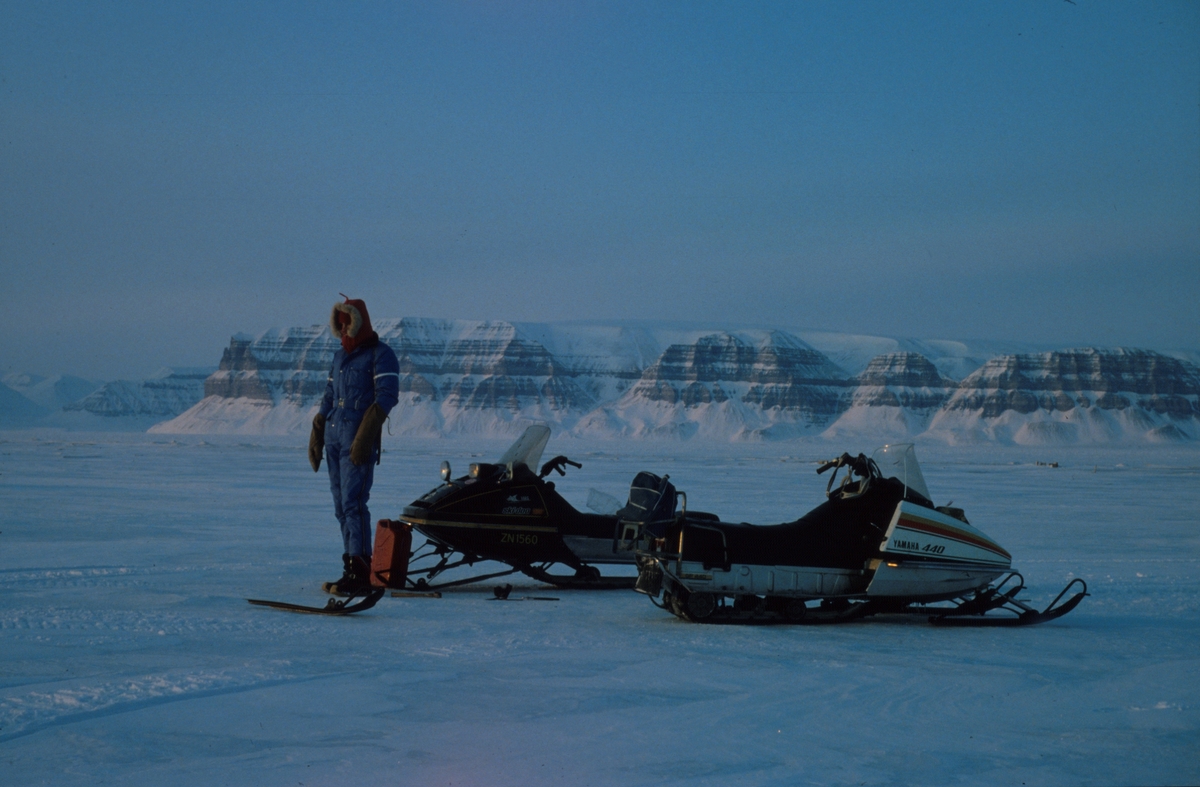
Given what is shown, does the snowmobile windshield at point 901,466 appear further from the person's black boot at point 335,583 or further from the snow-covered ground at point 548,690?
the person's black boot at point 335,583

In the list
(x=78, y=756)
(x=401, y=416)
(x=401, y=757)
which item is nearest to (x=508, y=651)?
(x=401, y=757)

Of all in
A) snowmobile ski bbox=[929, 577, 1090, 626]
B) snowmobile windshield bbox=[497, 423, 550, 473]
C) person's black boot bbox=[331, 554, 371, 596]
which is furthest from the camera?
snowmobile windshield bbox=[497, 423, 550, 473]

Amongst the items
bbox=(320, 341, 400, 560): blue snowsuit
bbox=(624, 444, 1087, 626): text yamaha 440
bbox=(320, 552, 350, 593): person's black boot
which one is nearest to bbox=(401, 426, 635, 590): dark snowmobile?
bbox=(320, 341, 400, 560): blue snowsuit

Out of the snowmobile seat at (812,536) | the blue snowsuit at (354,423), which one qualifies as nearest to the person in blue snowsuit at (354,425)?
the blue snowsuit at (354,423)

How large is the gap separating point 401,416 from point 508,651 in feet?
641

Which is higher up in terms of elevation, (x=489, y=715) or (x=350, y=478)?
(x=350, y=478)

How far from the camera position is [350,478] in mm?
7867

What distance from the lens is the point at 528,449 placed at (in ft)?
28.6

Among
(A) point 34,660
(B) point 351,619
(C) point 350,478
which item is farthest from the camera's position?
(C) point 350,478

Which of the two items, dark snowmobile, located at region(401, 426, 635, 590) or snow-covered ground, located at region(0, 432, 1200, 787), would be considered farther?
dark snowmobile, located at region(401, 426, 635, 590)

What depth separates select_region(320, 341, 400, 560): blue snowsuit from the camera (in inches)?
312

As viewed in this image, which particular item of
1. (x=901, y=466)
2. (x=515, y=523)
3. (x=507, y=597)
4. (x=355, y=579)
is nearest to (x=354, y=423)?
(x=355, y=579)

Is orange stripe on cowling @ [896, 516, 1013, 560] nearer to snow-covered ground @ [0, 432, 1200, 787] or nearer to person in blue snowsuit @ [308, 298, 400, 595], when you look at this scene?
snow-covered ground @ [0, 432, 1200, 787]

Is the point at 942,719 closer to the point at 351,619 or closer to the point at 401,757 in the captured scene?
the point at 401,757
